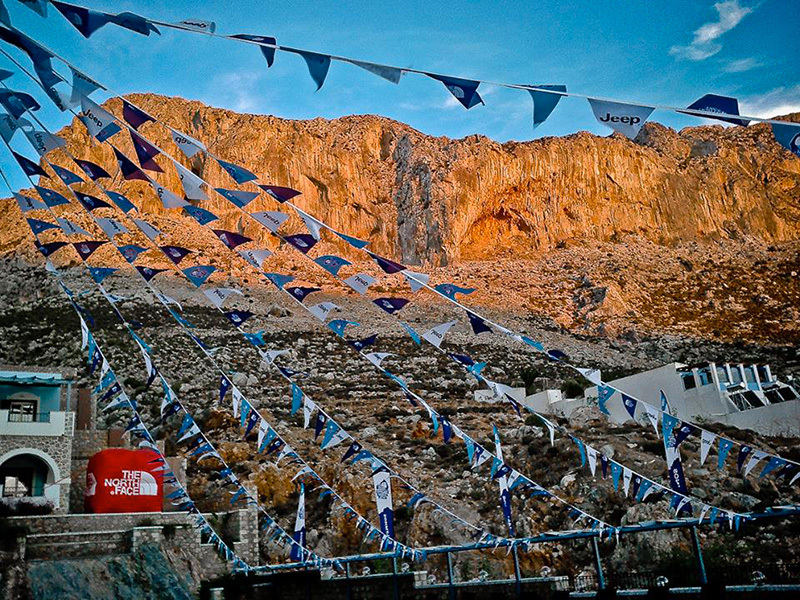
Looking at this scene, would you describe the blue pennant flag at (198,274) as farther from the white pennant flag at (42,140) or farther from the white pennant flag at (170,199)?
the white pennant flag at (42,140)

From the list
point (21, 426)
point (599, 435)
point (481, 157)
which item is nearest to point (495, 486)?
point (599, 435)

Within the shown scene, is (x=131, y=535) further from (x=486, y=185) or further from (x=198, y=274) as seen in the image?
(x=486, y=185)

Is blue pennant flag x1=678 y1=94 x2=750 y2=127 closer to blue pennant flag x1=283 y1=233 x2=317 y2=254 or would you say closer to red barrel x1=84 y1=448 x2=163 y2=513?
blue pennant flag x1=283 y1=233 x2=317 y2=254

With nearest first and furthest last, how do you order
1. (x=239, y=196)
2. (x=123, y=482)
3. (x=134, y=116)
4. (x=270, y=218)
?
(x=134, y=116) < (x=239, y=196) < (x=270, y=218) < (x=123, y=482)

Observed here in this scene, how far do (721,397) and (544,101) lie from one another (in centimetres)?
2011

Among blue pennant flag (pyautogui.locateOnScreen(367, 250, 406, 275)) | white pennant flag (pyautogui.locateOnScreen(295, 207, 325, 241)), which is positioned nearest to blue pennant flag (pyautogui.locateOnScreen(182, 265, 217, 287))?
white pennant flag (pyautogui.locateOnScreen(295, 207, 325, 241))

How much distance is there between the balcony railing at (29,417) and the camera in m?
16.8

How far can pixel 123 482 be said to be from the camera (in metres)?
16.6

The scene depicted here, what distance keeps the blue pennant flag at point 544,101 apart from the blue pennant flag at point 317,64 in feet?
5.47

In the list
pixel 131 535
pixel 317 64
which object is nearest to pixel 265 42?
pixel 317 64

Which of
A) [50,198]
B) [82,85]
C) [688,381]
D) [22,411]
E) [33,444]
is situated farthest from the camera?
[688,381]

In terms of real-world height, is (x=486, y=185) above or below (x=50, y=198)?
above

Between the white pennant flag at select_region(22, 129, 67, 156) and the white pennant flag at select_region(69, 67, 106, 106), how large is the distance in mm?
1580

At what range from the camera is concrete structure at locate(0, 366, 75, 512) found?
52.7ft
